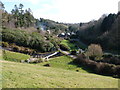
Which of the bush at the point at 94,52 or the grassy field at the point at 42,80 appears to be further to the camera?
the bush at the point at 94,52

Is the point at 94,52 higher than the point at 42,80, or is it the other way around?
the point at 42,80

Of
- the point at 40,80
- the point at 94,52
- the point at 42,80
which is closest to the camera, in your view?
the point at 40,80

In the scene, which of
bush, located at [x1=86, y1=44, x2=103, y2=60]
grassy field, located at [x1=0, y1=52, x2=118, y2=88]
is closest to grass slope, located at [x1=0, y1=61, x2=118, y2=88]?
grassy field, located at [x1=0, y1=52, x2=118, y2=88]

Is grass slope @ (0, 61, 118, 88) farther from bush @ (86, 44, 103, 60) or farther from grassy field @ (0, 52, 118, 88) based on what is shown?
bush @ (86, 44, 103, 60)

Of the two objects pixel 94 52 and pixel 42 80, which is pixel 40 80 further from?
pixel 94 52

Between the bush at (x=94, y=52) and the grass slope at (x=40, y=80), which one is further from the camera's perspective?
the bush at (x=94, y=52)

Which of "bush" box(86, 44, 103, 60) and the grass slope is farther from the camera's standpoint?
"bush" box(86, 44, 103, 60)

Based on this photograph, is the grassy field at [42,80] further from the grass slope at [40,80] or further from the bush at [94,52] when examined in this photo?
the bush at [94,52]

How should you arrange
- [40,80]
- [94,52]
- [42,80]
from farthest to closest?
[94,52], [42,80], [40,80]

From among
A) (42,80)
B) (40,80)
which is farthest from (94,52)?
(40,80)

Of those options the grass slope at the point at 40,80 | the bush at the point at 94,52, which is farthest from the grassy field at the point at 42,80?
the bush at the point at 94,52

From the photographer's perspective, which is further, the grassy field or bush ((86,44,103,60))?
bush ((86,44,103,60))

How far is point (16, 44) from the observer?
131 feet

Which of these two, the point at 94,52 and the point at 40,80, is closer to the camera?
the point at 40,80
